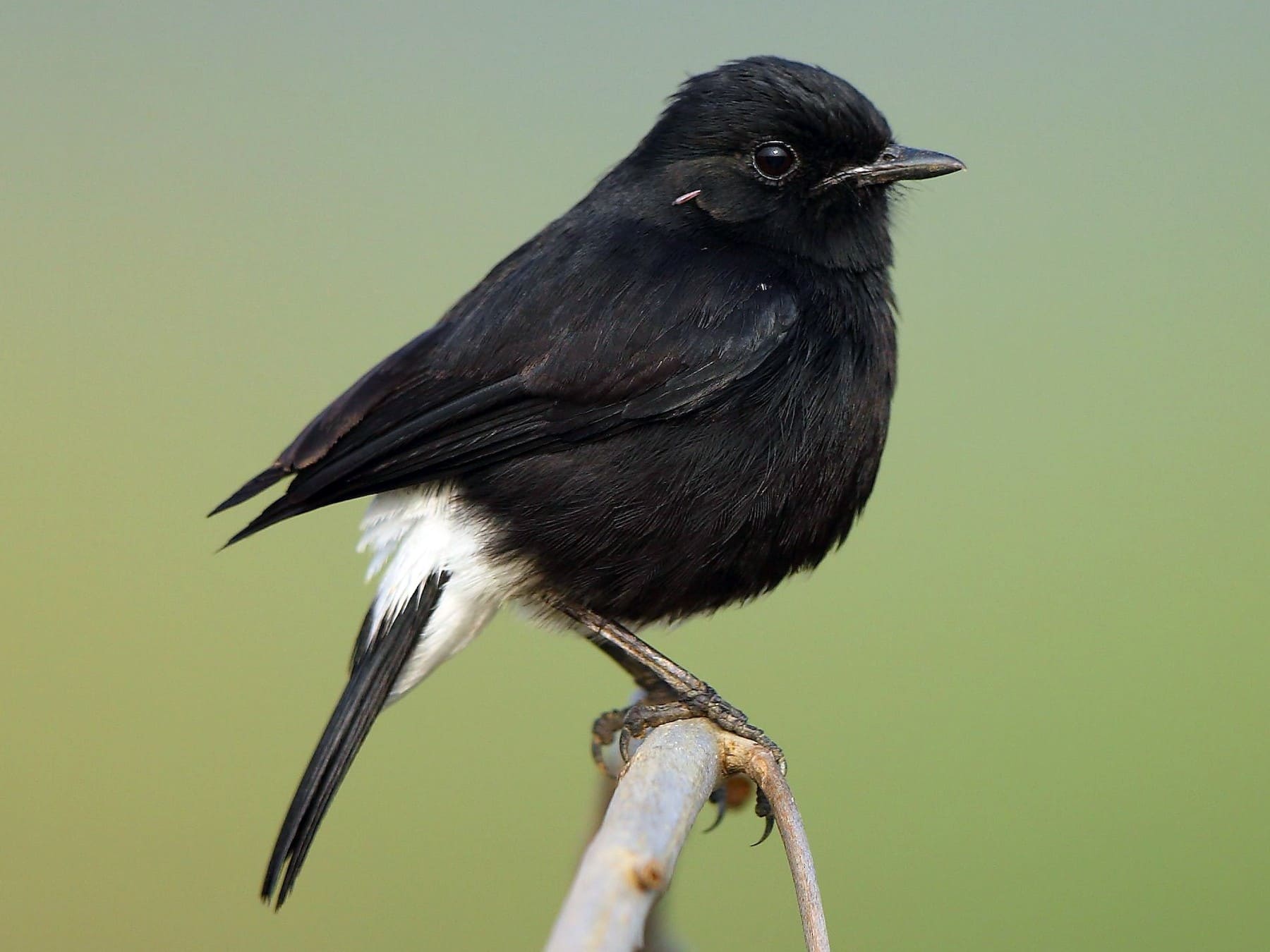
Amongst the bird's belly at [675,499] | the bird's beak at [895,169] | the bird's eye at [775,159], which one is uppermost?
the bird's beak at [895,169]

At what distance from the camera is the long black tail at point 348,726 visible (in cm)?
306

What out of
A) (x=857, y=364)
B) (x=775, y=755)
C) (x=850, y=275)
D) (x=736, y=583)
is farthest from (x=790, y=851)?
(x=850, y=275)

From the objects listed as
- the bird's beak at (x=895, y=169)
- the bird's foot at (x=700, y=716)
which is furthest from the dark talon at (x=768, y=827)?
the bird's beak at (x=895, y=169)

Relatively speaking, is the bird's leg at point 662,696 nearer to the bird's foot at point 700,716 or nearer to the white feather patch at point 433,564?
the bird's foot at point 700,716

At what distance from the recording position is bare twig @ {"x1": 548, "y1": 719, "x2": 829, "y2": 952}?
4.90ft

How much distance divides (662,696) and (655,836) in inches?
71.1

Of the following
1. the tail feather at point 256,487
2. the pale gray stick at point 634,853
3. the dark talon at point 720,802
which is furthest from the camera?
the dark talon at point 720,802

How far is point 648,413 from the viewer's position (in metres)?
3.12

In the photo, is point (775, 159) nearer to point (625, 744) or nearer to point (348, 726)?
point (625, 744)

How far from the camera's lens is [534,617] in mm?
3453

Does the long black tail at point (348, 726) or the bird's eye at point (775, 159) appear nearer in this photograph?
the long black tail at point (348, 726)

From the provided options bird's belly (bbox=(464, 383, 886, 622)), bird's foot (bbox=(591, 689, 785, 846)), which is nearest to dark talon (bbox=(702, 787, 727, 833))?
bird's foot (bbox=(591, 689, 785, 846))

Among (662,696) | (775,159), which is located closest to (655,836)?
(662,696)

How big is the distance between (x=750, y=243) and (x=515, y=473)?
0.76 m
